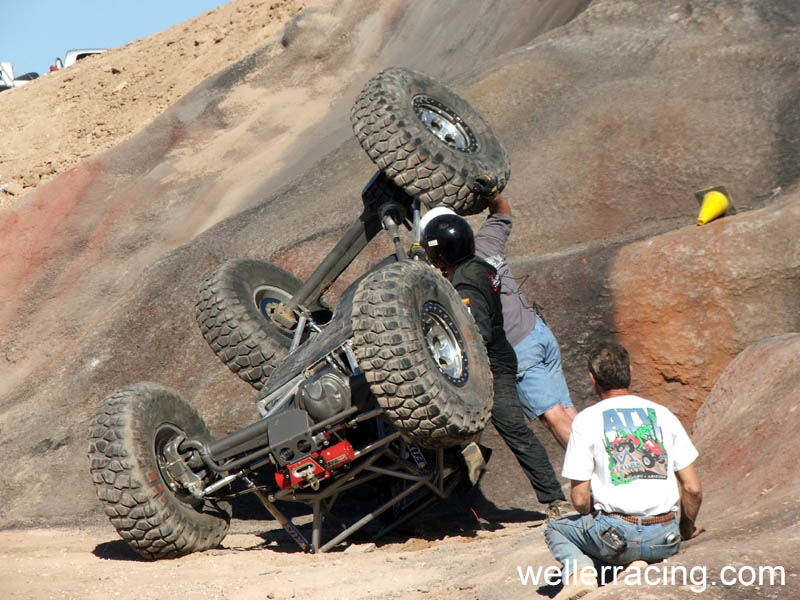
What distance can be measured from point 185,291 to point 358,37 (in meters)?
8.68

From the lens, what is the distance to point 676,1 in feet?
38.3

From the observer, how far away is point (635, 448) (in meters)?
3.81

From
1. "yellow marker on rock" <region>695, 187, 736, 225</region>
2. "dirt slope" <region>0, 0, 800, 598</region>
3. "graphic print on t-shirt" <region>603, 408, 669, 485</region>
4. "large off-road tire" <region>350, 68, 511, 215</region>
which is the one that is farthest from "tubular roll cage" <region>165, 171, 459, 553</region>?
"yellow marker on rock" <region>695, 187, 736, 225</region>

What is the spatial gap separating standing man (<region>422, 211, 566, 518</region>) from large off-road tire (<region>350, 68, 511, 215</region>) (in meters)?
0.42

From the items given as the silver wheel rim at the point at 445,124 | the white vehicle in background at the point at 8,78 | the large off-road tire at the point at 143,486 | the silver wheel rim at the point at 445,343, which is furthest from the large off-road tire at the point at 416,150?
the white vehicle in background at the point at 8,78

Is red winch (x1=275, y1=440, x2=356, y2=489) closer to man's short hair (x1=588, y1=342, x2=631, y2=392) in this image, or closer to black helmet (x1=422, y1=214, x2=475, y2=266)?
black helmet (x1=422, y1=214, x2=475, y2=266)

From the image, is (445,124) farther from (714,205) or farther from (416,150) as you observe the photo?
(714,205)

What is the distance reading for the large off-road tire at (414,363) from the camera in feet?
16.4

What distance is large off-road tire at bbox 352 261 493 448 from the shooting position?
5.00 m

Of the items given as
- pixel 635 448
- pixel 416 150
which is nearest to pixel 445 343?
pixel 416 150

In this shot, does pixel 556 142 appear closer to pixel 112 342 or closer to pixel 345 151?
pixel 345 151

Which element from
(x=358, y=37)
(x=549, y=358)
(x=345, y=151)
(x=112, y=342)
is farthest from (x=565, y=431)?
(x=358, y=37)

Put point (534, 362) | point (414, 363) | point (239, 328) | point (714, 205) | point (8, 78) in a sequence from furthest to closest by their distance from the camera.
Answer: point (8, 78), point (714, 205), point (239, 328), point (534, 362), point (414, 363)

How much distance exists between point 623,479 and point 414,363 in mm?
1471
